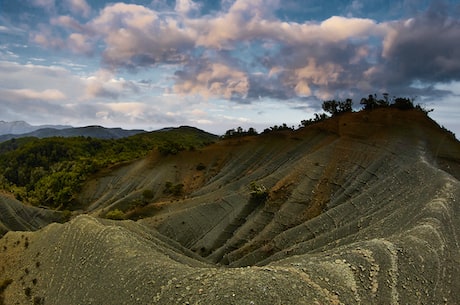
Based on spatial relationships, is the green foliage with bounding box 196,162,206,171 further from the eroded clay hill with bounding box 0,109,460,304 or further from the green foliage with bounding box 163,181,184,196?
the green foliage with bounding box 163,181,184,196

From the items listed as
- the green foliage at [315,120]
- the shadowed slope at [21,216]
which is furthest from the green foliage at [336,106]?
the shadowed slope at [21,216]

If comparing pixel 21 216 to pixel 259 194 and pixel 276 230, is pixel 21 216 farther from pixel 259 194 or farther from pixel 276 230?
pixel 276 230

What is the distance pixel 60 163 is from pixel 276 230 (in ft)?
371

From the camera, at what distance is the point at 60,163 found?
143375mm


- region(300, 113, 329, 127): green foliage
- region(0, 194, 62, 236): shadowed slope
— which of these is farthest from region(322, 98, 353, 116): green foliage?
region(0, 194, 62, 236): shadowed slope

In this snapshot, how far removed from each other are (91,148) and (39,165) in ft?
86.6

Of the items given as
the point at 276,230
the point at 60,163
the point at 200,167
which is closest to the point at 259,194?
the point at 276,230

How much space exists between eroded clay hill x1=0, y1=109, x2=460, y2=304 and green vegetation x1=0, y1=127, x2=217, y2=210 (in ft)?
19.5

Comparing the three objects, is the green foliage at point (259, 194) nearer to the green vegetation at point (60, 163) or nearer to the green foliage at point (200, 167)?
the green foliage at point (200, 167)

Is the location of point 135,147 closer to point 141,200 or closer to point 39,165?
point 39,165

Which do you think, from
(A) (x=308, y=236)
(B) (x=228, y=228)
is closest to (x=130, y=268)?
(A) (x=308, y=236)

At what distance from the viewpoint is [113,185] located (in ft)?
328

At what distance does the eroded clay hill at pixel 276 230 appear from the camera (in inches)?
836

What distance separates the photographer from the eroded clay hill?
2123 centimetres
